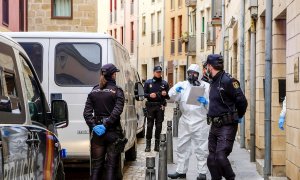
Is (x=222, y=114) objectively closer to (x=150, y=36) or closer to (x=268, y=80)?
(x=268, y=80)

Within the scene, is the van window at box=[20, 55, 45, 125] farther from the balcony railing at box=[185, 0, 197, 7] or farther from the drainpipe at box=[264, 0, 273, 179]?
the balcony railing at box=[185, 0, 197, 7]

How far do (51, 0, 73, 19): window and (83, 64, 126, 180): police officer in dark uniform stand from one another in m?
25.9

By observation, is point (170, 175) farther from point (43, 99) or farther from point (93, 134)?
point (43, 99)

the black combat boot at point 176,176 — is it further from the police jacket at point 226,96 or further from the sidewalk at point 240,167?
the police jacket at point 226,96

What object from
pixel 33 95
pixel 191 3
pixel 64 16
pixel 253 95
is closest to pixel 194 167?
pixel 253 95

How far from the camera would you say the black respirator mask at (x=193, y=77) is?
1035cm

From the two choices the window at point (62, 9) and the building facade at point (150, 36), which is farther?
the building facade at point (150, 36)

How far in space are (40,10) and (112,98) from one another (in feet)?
84.4

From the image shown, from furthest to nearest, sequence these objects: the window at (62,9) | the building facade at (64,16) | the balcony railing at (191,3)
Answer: the balcony railing at (191,3), the window at (62,9), the building facade at (64,16)

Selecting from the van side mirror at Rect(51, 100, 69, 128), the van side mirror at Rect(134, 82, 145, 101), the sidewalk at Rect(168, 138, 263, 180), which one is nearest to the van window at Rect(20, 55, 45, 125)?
the van side mirror at Rect(51, 100, 69, 128)

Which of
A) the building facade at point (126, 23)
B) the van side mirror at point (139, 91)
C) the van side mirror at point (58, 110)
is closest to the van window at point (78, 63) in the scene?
the van side mirror at point (139, 91)

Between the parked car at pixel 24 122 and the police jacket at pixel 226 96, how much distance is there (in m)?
3.06

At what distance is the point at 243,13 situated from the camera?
589 inches

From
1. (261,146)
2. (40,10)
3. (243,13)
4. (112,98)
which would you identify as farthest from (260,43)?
(40,10)
